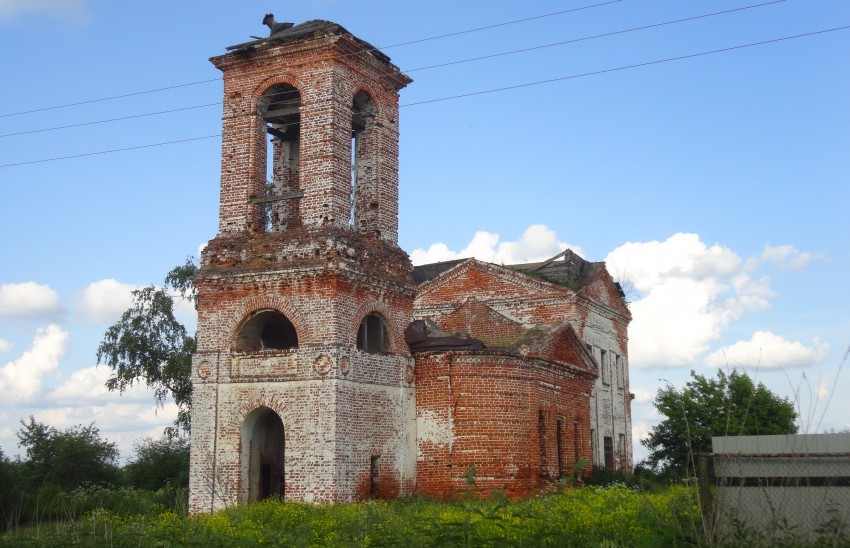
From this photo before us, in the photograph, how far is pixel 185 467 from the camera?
89.6ft

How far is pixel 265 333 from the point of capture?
1844cm

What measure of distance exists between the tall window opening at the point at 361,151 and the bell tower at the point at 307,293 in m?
0.03

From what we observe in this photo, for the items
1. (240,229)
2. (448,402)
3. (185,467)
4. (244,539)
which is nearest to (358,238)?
(240,229)

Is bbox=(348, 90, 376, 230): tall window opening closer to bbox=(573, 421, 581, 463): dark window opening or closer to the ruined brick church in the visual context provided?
the ruined brick church

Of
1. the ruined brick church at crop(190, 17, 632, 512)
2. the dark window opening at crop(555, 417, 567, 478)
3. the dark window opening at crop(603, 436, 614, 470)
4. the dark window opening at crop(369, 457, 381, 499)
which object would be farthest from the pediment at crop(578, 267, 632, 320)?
the dark window opening at crop(369, 457, 381, 499)

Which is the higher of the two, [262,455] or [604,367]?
[604,367]

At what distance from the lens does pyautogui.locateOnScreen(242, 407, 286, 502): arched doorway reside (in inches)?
657

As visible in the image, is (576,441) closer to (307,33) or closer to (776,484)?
(307,33)

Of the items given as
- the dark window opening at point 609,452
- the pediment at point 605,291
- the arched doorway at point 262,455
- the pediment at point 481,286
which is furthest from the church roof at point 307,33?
the dark window opening at point 609,452

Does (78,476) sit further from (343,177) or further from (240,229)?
(343,177)

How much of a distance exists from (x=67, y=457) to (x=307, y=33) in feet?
60.1

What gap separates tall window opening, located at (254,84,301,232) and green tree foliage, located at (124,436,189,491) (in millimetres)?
11471

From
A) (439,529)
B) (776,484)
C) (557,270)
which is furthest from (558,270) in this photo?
(776,484)

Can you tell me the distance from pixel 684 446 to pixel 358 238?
15.2 m
